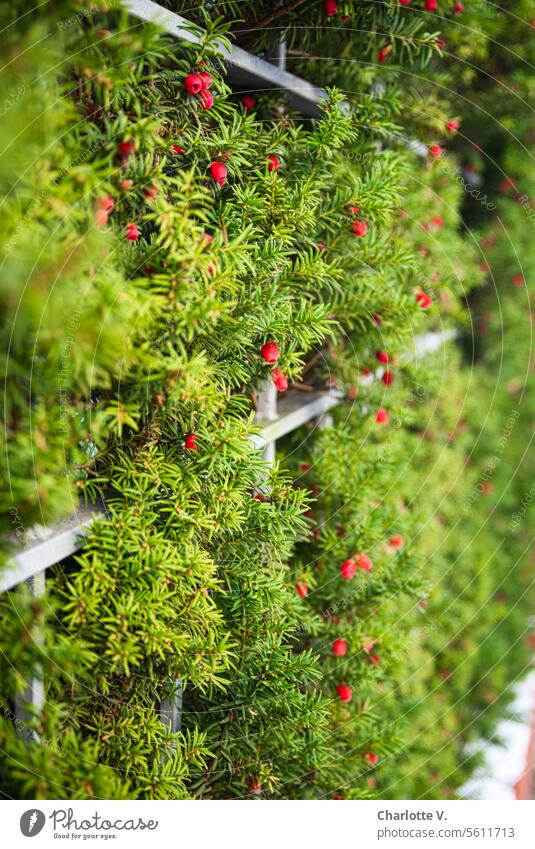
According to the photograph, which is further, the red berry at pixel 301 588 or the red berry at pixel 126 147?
the red berry at pixel 301 588

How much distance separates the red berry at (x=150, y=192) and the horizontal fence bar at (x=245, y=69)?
19cm

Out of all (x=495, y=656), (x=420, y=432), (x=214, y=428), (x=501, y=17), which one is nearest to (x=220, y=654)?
(x=214, y=428)

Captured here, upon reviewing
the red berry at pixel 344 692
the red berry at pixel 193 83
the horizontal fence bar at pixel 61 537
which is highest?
the red berry at pixel 193 83

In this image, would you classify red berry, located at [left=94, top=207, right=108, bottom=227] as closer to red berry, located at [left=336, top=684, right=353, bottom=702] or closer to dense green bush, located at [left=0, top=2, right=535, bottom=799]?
dense green bush, located at [left=0, top=2, right=535, bottom=799]

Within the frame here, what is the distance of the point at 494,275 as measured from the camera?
285cm

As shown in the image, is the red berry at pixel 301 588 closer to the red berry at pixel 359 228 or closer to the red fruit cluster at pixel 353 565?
the red fruit cluster at pixel 353 565

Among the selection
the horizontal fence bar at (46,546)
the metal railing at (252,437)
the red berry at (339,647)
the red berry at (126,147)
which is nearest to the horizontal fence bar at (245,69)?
the metal railing at (252,437)

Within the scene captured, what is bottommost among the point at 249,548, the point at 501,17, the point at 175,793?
the point at 175,793

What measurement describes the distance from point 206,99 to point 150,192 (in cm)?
17

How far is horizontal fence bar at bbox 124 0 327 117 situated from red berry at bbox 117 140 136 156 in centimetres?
14

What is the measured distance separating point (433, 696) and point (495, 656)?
665 millimetres

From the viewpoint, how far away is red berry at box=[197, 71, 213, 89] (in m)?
0.92

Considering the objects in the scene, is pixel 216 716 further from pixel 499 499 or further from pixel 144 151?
pixel 499 499

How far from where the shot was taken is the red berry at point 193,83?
0.91 m
